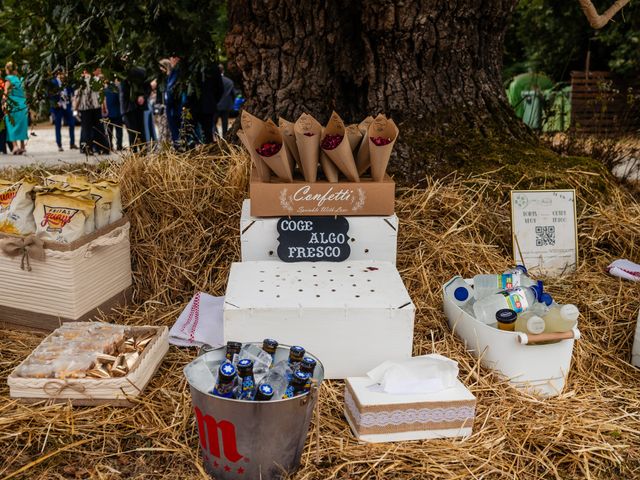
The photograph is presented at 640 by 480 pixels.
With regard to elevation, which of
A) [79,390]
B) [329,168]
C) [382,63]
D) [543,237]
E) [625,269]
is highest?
[382,63]

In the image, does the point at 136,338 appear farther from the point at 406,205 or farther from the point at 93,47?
the point at 93,47

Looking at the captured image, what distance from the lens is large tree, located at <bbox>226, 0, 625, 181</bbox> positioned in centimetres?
392

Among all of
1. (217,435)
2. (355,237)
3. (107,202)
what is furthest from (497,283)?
(107,202)

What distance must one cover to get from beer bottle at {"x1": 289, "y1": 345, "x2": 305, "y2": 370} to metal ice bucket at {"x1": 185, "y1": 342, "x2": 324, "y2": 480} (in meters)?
0.08

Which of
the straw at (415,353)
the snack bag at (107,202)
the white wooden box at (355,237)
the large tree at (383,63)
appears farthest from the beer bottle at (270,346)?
the large tree at (383,63)

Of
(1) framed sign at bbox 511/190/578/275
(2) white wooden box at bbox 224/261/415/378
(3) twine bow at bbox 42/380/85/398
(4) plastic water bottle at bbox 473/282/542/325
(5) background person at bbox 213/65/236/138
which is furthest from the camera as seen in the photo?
(5) background person at bbox 213/65/236/138

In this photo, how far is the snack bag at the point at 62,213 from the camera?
9.17 feet

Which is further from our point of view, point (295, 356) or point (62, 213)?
point (62, 213)

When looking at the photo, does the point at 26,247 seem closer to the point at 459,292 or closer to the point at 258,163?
the point at 258,163

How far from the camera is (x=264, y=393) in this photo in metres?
1.80

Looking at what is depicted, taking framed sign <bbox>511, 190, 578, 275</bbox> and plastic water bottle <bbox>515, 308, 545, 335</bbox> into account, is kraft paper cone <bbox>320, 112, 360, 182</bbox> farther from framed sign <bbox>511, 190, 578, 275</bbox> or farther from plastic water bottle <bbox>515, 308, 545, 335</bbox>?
framed sign <bbox>511, 190, 578, 275</bbox>

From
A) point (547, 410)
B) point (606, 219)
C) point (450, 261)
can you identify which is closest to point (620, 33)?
point (606, 219)

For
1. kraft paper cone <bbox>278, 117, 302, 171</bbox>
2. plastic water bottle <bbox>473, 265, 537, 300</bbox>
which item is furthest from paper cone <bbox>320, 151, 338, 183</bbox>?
plastic water bottle <bbox>473, 265, 537, 300</bbox>

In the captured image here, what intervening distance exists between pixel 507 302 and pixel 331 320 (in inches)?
29.8
